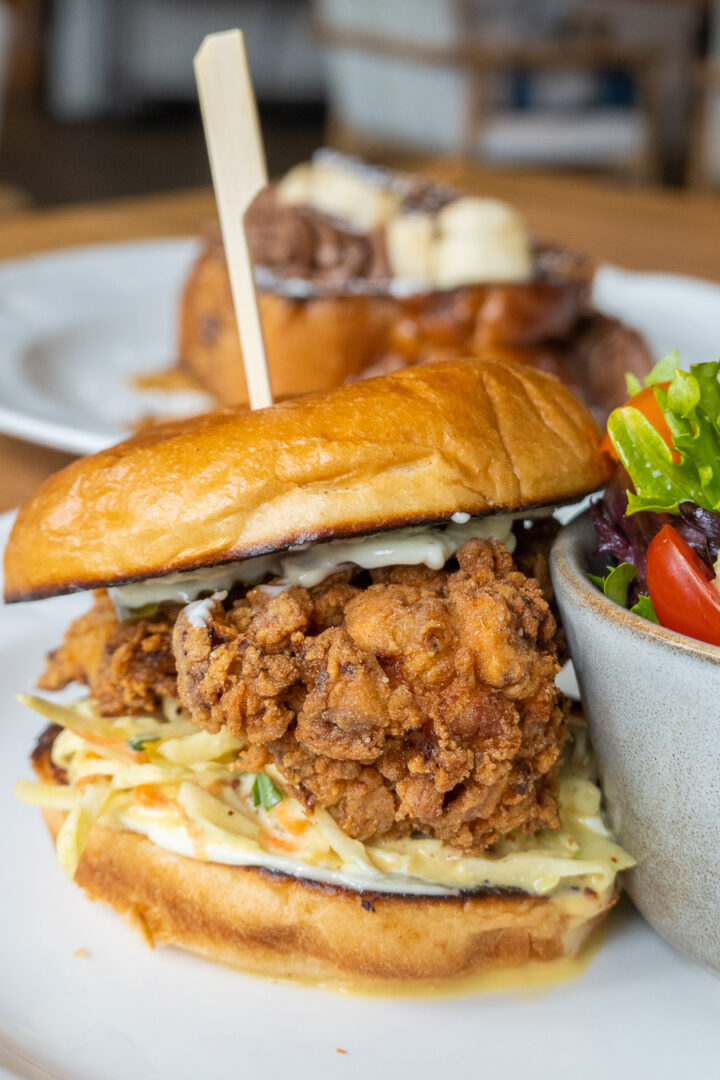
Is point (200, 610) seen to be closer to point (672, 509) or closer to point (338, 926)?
point (338, 926)

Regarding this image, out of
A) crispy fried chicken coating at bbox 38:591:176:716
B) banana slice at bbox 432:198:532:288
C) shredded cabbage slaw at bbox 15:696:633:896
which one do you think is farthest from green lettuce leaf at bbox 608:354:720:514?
banana slice at bbox 432:198:532:288

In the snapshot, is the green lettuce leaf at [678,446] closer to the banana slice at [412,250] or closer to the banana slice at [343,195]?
the banana slice at [412,250]

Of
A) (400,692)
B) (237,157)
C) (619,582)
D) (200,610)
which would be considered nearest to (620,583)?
(619,582)

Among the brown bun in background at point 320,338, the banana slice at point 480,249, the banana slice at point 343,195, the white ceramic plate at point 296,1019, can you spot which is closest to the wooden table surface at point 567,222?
the banana slice at point 343,195

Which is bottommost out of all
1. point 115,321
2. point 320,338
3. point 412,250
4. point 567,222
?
point 567,222

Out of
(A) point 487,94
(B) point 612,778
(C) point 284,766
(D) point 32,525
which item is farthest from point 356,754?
(A) point 487,94

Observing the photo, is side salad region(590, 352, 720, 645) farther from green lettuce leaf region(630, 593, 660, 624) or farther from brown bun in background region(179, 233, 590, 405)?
brown bun in background region(179, 233, 590, 405)

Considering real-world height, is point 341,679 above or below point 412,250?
above
